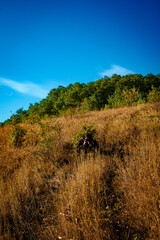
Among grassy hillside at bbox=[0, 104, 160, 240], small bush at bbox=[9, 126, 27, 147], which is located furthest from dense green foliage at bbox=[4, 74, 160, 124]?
grassy hillside at bbox=[0, 104, 160, 240]

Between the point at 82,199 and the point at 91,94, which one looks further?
the point at 91,94

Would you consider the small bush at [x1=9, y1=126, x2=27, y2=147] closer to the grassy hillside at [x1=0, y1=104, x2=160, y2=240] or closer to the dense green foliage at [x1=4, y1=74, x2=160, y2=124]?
the grassy hillside at [x1=0, y1=104, x2=160, y2=240]

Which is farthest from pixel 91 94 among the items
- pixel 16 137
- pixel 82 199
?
pixel 82 199

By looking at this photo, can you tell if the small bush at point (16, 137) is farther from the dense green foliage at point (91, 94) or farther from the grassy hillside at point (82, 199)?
the dense green foliage at point (91, 94)

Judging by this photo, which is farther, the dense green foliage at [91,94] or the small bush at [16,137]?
the dense green foliage at [91,94]

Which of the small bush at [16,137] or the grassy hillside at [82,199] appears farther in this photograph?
the small bush at [16,137]

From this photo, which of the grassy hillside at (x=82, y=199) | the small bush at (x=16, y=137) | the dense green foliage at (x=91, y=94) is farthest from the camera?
the dense green foliage at (x=91, y=94)

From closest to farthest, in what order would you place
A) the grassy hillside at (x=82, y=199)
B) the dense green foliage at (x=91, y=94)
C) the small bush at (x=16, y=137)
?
the grassy hillside at (x=82, y=199), the small bush at (x=16, y=137), the dense green foliage at (x=91, y=94)

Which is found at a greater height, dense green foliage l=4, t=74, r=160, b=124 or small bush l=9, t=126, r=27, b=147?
dense green foliage l=4, t=74, r=160, b=124

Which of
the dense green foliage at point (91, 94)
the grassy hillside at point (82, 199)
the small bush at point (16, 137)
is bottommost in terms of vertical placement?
the grassy hillside at point (82, 199)

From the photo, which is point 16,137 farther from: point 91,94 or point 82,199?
point 91,94

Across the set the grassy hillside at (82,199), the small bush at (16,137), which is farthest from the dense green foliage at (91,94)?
the grassy hillside at (82,199)

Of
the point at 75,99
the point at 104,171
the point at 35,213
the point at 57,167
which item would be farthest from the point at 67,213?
the point at 75,99

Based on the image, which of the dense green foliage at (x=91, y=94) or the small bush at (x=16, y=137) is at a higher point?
the dense green foliage at (x=91, y=94)
